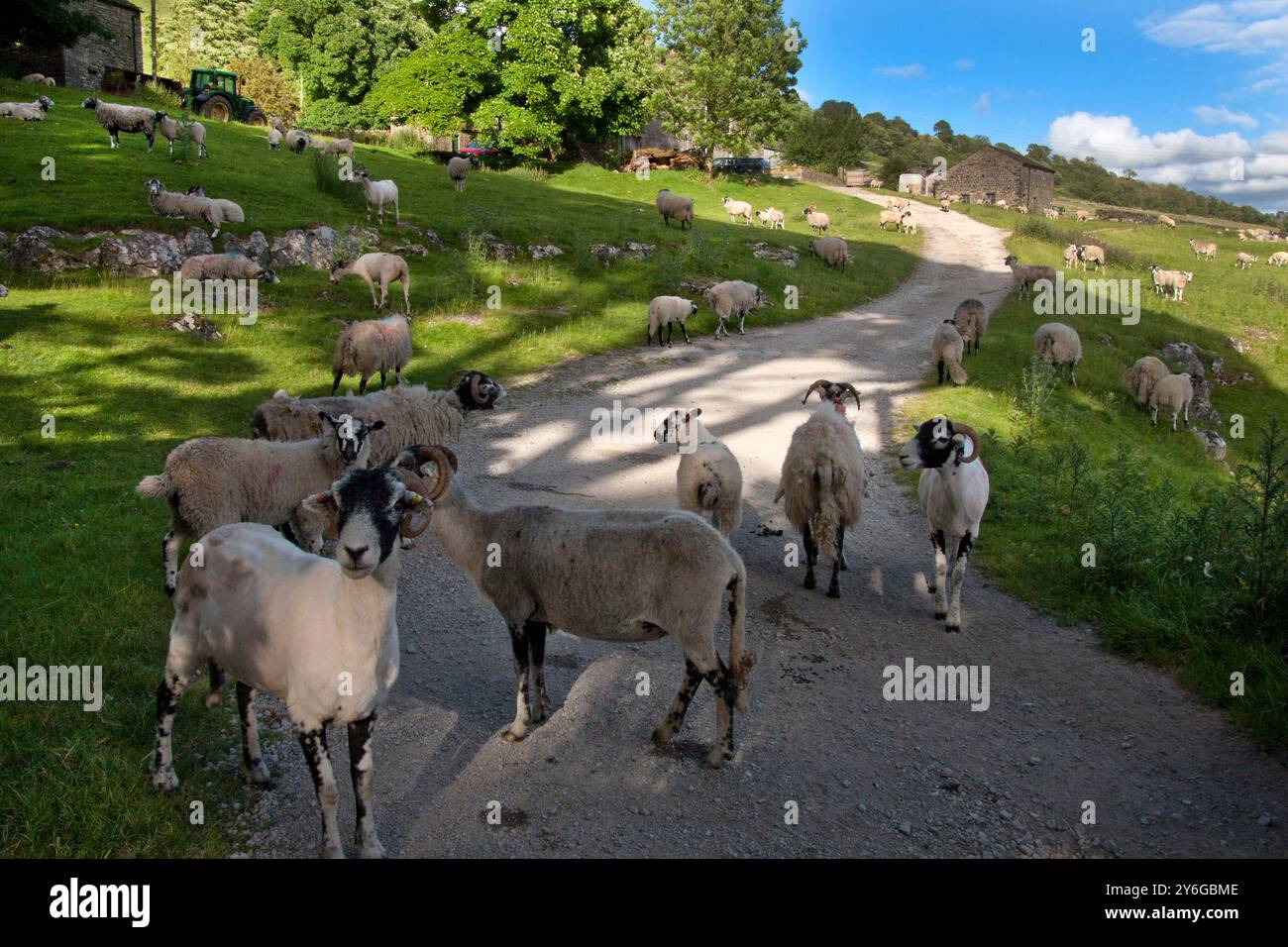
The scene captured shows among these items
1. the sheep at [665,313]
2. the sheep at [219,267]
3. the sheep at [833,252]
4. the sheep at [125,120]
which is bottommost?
the sheep at [665,313]

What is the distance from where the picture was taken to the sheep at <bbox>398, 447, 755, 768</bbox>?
5742mm

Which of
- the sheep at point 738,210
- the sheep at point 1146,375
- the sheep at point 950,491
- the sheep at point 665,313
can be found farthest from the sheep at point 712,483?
the sheep at point 738,210

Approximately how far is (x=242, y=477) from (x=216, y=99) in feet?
145

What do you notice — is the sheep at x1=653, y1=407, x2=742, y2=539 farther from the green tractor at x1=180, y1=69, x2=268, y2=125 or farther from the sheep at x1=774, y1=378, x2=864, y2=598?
the green tractor at x1=180, y1=69, x2=268, y2=125

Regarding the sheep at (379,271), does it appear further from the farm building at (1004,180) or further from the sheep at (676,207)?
the farm building at (1004,180)

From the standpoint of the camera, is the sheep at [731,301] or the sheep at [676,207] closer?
the sheep at [731,301]

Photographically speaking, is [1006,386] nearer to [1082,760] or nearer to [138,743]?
[1082,760]

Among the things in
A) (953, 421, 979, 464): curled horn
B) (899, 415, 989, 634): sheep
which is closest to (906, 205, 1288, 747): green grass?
(899, 415, 989, 634): sheep

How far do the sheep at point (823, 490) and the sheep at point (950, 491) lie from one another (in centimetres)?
78

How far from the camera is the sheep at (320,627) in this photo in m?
4.43

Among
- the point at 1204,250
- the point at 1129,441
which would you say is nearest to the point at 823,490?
the point at 1129,441

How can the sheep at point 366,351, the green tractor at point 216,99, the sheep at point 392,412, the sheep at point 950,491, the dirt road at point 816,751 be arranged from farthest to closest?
the green tractor at point 216,99 < the sheep at point 366,351 < the sheep at point 392,412 < the sheep at point 950,491 < the dirt road at point 816,751

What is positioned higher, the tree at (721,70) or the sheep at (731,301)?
the tree at (721,70)

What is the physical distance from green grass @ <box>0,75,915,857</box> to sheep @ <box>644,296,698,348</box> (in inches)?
33.1
